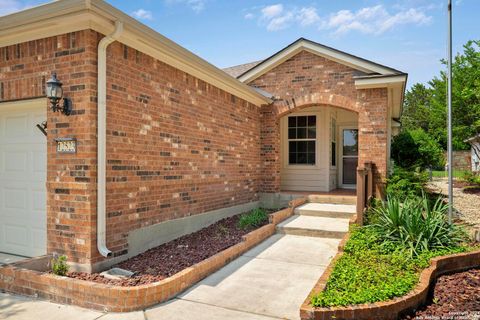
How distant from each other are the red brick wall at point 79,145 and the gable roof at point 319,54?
6164 millimetres

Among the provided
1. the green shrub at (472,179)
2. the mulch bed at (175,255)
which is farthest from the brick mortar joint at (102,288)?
the green shrub at (472,179)

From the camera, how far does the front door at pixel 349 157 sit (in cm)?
1177

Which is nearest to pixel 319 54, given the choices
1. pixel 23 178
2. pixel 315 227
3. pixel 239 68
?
pixel 239 68

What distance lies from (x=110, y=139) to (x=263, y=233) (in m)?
3.54

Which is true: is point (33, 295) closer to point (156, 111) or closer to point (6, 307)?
point (6, 307)

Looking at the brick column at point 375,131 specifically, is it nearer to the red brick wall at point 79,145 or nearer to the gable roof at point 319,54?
the gable roof at point 319,54

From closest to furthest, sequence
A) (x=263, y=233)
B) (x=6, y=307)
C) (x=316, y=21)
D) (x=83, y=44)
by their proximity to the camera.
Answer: (x=6, y=307), (x=83, y=44), (x=263, y=233), (x=316, y=21)

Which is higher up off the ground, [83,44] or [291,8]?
[291,8]

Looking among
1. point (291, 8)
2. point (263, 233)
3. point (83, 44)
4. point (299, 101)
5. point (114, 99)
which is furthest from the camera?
point (299, 101)

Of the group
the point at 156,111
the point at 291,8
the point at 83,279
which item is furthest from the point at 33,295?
the point at 291,8

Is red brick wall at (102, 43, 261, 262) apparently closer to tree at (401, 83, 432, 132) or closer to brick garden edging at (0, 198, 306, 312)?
brick garden edging at (0, 198, 306, 312)

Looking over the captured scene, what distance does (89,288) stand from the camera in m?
3.72

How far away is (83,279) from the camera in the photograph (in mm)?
4141

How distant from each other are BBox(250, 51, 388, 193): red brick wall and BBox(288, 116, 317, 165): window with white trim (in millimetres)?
1185
